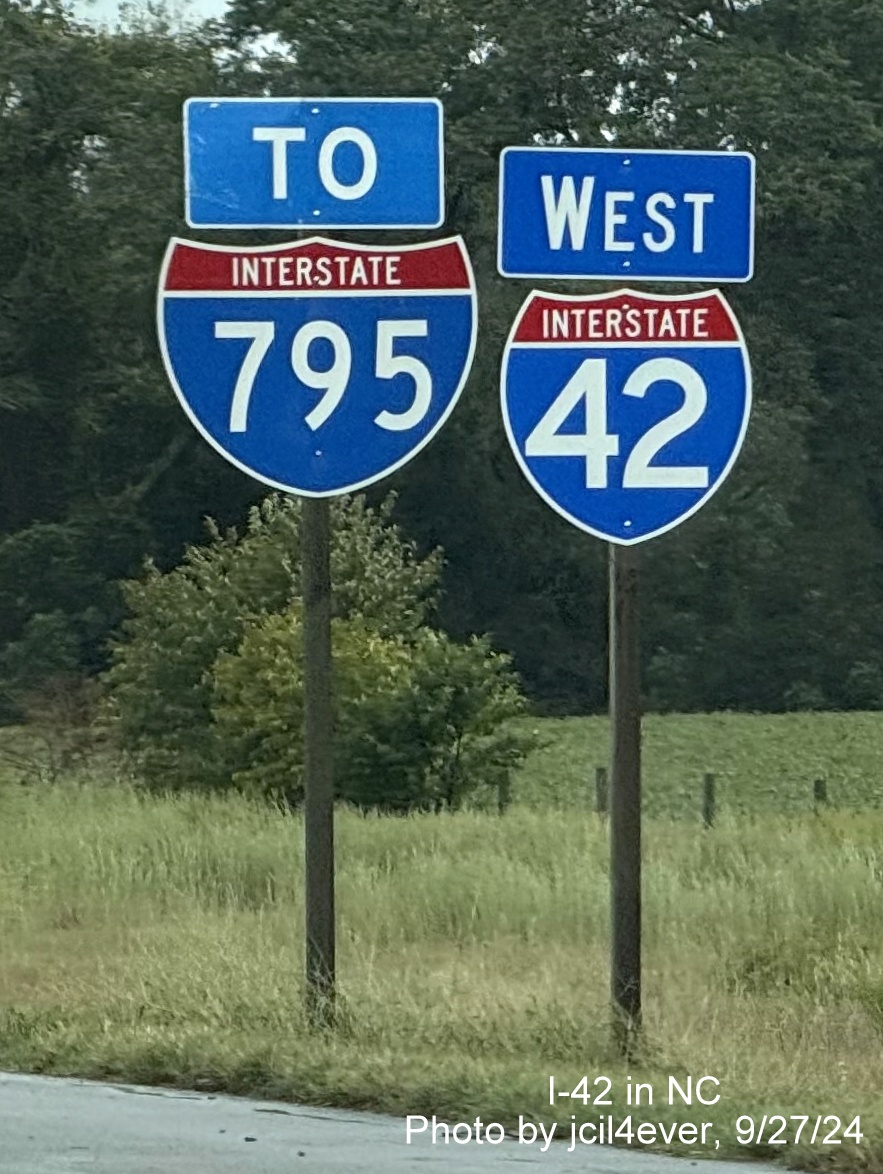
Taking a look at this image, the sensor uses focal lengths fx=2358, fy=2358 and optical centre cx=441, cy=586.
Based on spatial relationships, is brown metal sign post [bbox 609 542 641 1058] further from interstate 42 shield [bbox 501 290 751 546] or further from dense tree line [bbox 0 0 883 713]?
dense tree line [bbox 0 0 883 713]

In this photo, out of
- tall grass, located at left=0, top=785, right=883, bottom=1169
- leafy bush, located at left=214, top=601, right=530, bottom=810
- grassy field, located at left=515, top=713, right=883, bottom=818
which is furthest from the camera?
grassy field, located at left=515, top=713, right=883, bottom=818

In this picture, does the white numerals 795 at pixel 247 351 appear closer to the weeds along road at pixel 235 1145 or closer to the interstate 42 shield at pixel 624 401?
the interstate 42 shield at pixel 624 401

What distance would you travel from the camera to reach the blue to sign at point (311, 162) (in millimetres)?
8578

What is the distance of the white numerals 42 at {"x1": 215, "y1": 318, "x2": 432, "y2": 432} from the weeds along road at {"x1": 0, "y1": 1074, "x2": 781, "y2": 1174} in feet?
8.24

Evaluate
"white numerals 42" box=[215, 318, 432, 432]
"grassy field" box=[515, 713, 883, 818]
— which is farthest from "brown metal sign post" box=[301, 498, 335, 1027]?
"grassy field" box=[515, 713, 883, 818]

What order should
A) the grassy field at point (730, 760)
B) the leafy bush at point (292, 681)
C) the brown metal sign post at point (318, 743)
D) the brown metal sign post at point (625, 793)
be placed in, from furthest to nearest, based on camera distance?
1. the grassy field at point (730, 760)
2. the leafy bush at point (292, 681)
3. the brown metal sign post at point (318, 743)
4. the brown metal sign post at point (625, 793)

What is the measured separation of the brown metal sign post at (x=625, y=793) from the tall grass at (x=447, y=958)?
0.18m

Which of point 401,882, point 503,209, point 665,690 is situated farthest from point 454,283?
point 665,690

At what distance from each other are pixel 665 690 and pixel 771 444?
7.51 meters

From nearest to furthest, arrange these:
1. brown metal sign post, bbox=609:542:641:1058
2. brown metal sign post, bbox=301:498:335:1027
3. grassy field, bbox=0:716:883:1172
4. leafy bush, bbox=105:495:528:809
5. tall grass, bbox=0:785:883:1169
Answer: grassy field, bbox=0:716:883:1172 < tall grass, bbox=0:785:883:1169 < brown metal sign post, bbox=609:542:641:1058 < brown metal sign post, bbox=301:498:335:1027 < leafy bush, bbox=105:495:528:809

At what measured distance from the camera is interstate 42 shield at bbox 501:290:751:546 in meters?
8.23

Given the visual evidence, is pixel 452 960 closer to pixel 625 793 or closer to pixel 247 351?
pixel 625 793

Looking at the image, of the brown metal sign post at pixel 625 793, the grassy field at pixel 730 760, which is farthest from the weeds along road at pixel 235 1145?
the grassy field at pixel 730 760

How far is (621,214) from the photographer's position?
27.1 feet
